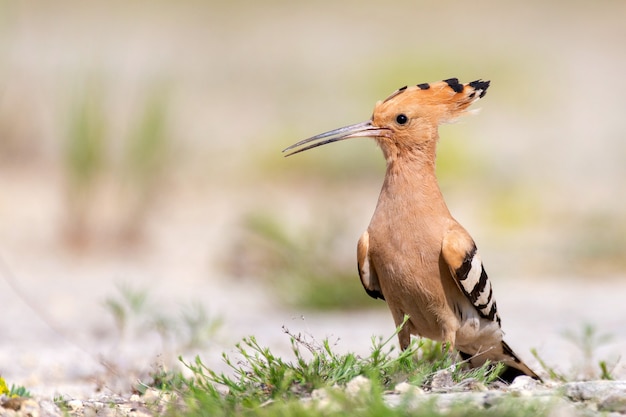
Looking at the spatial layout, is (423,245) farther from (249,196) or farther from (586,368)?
(249,196)

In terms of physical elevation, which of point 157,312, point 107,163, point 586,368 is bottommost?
point 586,368

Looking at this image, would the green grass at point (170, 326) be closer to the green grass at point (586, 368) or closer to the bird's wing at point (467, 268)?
the bird's wing at point (467, 268)

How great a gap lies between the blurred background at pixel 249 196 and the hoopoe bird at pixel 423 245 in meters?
0.87

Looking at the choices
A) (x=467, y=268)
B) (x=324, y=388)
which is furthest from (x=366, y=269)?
(x=324, y=388)

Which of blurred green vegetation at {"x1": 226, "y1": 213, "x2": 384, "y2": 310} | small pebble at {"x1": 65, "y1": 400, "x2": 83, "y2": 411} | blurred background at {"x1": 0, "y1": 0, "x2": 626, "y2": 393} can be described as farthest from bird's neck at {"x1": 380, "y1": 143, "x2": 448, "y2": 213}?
blurred green vegetation at {"x1": 226, "y1": 213, "x2": 384, "y2": 310}

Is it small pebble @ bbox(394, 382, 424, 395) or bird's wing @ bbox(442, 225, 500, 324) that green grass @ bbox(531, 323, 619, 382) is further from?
small pebble @ bbox(394, 382, 424, 395)

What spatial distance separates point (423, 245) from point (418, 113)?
52cm

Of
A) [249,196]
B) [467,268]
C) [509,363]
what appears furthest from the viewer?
[249,196]

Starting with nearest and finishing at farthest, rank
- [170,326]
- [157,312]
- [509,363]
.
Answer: [509,363], [170,326], [157,312]

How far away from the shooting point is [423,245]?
11.9ft

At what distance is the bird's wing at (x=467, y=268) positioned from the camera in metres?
3.56

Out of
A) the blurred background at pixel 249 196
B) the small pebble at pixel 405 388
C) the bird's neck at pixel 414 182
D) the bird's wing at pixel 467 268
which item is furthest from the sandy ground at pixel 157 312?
the small pebble at pixel 405 388

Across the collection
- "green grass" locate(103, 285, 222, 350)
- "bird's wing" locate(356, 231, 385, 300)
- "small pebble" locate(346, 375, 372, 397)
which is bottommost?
"small pebble" locate(346, 375, 372, 397)

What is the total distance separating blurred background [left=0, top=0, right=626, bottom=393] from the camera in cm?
557
